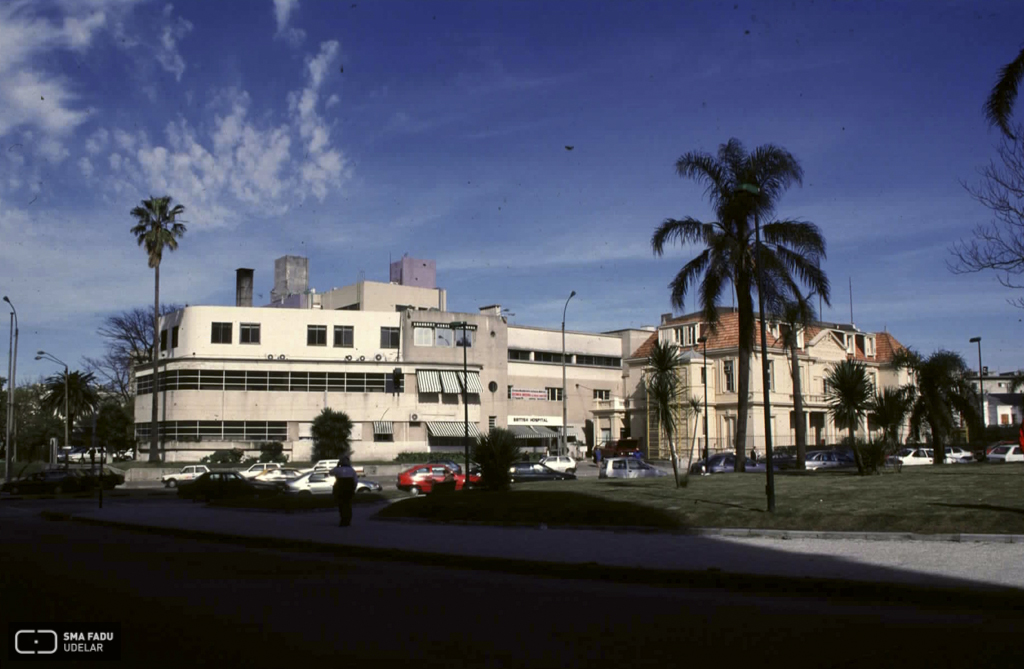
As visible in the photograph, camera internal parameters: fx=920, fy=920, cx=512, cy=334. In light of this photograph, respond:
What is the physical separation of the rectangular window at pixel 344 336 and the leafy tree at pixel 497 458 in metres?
45.3

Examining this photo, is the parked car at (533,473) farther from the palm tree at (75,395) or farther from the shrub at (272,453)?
the palm tree at (75,395)

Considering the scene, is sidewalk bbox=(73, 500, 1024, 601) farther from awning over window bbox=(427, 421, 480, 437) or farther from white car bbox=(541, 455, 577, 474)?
awning over window bbox=(427, 421, 480, 437)

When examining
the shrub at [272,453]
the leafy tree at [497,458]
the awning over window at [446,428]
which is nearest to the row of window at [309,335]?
the awning over window at [446,428]

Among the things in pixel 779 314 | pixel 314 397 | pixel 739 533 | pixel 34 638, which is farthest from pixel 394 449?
pixel 34 638

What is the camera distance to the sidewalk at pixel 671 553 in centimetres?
1170

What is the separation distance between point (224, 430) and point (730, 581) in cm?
5826

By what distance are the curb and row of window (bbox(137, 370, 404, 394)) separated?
5158 centimetres

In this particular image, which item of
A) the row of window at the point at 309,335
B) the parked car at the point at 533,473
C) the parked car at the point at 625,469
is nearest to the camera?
the parked car at the point at 625,469

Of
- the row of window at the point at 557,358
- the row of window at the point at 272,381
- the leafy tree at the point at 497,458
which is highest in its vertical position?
the row of window at the point at 557,358

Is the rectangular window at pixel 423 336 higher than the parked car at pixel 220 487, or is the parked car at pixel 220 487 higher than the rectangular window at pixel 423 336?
the rectangular window at pixel 423 336

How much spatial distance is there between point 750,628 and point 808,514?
884cm

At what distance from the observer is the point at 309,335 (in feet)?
227

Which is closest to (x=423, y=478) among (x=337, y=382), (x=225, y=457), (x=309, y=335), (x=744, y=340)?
(x=744, y=340)

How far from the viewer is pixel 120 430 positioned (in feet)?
261
